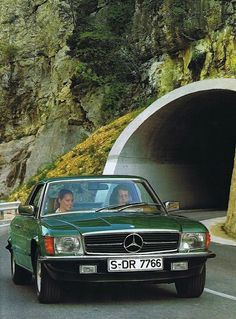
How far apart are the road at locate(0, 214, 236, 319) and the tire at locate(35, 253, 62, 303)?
3.3 inches

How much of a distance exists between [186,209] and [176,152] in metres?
3.04

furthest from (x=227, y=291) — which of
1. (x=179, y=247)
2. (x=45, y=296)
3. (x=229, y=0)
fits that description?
(x=229, y=0)

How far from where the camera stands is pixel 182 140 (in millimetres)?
29938

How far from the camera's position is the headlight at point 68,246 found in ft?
24.8

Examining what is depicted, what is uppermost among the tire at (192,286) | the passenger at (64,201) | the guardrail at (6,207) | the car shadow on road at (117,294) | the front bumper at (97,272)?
the passenger at (64,201)

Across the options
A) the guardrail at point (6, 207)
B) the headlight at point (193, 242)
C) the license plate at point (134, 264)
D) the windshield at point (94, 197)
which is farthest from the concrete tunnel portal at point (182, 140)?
the license plate at point (134, 264)

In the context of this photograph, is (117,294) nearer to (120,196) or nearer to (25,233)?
(120,196)

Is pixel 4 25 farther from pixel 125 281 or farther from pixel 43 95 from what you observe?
pixel 125 281

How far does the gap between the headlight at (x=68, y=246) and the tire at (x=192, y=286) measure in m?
1.26

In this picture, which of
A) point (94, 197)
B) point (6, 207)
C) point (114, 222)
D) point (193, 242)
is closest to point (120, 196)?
point (94, 197)

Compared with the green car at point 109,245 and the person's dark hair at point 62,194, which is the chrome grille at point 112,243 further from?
the person's dark hair at point 62,194

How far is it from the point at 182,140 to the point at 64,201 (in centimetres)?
2147

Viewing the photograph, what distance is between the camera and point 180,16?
3994 cm

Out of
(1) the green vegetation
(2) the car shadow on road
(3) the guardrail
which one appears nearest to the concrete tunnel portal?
(3) the guardrail
